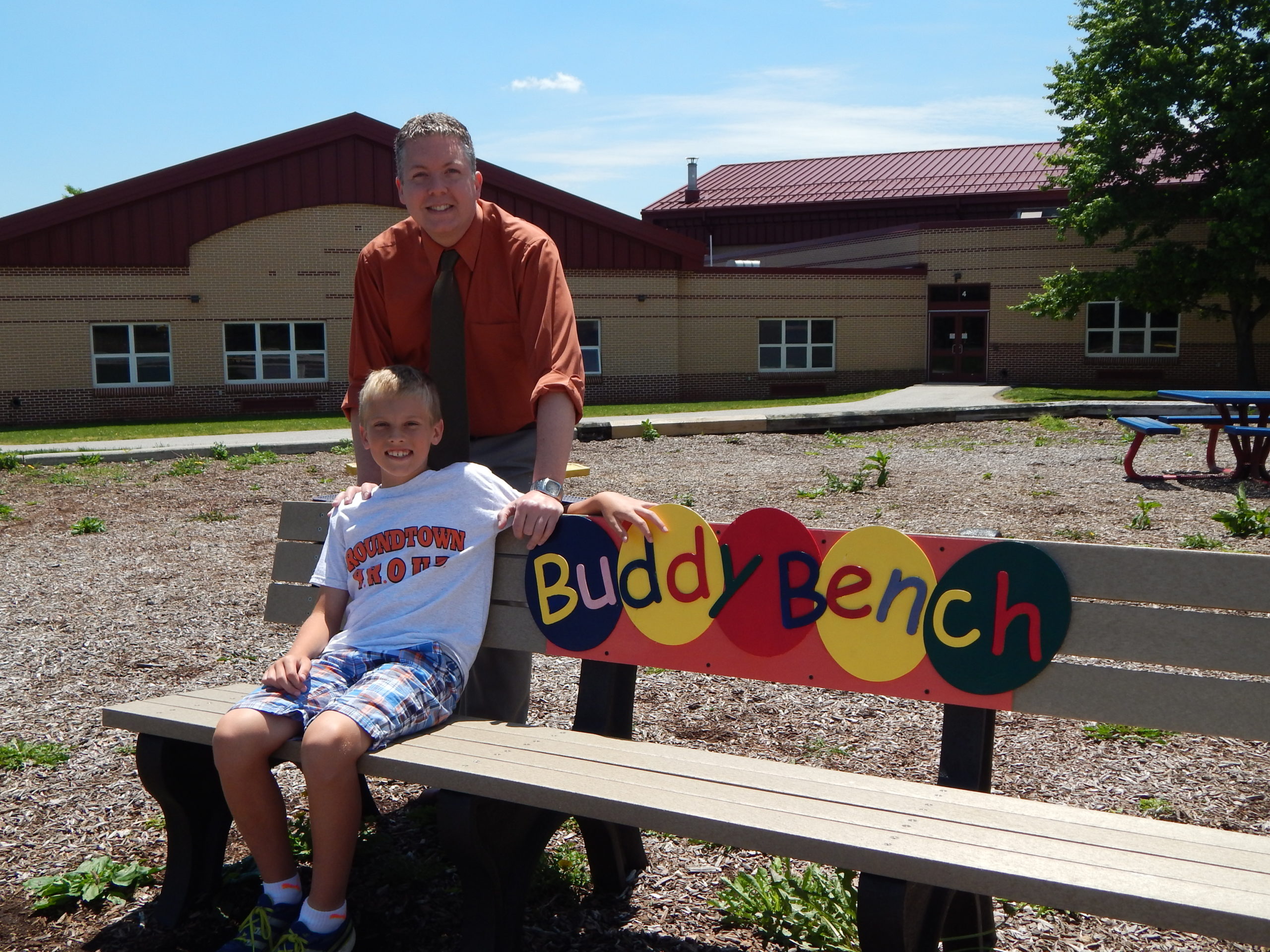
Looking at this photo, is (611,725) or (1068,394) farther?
(1068,394)

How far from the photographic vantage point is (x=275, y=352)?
90.5 feet

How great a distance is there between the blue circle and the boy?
8 cm

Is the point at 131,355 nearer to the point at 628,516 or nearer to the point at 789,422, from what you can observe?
the point at 789,422

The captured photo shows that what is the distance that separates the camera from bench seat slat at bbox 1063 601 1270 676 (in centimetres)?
244

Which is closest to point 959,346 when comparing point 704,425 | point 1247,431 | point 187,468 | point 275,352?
point 704,425

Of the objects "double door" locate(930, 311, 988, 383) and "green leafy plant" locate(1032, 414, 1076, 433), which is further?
"double door" locate(930, 311, 988, 383)

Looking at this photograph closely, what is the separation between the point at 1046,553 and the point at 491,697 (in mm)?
1700

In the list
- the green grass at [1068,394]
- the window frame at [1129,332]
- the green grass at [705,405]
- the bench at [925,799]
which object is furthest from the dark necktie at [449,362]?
the window frame at [1129,332]

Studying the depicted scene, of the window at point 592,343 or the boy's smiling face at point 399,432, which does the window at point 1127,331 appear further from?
the boy's smiling face at point 399,432

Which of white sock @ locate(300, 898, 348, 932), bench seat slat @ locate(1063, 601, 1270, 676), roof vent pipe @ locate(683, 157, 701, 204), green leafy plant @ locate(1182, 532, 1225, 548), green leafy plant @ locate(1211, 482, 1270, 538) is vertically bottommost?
white sock @ locate(300, 898, 348, 932)

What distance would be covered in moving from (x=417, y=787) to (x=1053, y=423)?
15.4m

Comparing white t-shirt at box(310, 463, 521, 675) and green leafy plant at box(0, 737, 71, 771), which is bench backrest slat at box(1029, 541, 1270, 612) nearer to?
white t-shirt at box(310, 463, 521, 675)

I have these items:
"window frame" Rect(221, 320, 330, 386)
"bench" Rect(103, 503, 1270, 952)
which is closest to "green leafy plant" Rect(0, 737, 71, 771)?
"bench" Rect(103, 503, 1270, 952)

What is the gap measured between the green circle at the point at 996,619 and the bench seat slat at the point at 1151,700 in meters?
0.05
